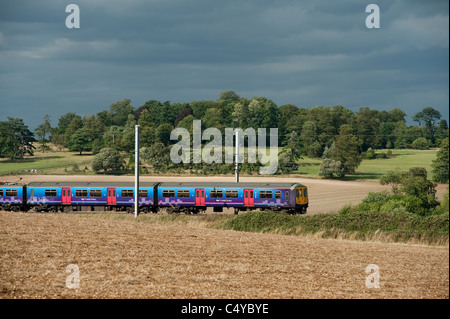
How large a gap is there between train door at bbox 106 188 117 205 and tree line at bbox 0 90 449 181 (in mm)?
58342

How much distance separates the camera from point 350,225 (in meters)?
39.6

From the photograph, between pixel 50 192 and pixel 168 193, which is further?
pixel 50 192

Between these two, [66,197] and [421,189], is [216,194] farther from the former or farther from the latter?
[421,189]

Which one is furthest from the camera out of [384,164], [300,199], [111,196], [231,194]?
[384,164]

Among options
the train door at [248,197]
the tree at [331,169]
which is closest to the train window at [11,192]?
the train door at [248,197]

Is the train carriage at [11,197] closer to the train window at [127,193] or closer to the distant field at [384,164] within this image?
the train window at [127,193]

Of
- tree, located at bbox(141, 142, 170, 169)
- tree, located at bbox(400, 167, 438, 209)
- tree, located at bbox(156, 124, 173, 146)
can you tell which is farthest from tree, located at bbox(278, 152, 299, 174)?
tree, located at bbox(400, 167, 438, 209)

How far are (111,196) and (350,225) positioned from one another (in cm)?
2542

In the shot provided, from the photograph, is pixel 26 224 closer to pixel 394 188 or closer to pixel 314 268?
pixel 314 268

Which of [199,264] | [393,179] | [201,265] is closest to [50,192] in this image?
[199,264]

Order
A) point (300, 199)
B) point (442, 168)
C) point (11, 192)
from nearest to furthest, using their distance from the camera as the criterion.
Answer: point (300, 199)
point (11, 192)
point (442, 168)

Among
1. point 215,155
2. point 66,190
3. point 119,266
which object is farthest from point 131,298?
point 215,155

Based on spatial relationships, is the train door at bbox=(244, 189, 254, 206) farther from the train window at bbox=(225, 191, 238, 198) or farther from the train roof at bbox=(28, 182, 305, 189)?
the train window at bbox=(225, 191, 238, 198)
